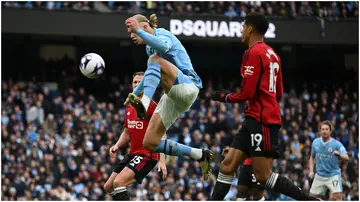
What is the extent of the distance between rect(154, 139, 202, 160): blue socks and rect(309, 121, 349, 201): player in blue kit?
4763mm

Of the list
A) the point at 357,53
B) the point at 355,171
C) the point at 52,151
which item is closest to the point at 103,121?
the point at 52,151

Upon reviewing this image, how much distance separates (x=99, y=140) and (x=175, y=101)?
42.8ft

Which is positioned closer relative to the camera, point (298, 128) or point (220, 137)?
point (220, 137)

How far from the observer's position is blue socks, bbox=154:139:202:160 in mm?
10719

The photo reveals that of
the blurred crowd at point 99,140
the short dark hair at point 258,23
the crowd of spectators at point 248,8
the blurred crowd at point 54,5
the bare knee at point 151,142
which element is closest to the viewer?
the short dark hair at point 258,23

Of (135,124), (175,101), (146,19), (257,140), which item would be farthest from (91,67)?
(257,140)

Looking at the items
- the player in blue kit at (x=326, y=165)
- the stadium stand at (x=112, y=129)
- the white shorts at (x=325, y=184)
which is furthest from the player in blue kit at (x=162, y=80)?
the stadium stand at (x=112, y=129)

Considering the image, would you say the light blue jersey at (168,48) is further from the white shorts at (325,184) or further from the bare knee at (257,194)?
the white shorts at (325,184)

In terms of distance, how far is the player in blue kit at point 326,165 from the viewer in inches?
599

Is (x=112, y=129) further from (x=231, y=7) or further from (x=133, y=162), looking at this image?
(x=133, y=162)

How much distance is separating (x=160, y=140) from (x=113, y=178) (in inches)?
52.5

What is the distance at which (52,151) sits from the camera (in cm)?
2211

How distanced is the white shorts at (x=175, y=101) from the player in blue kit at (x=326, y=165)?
207 inches

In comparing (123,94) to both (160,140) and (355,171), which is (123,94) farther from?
(160,140)
